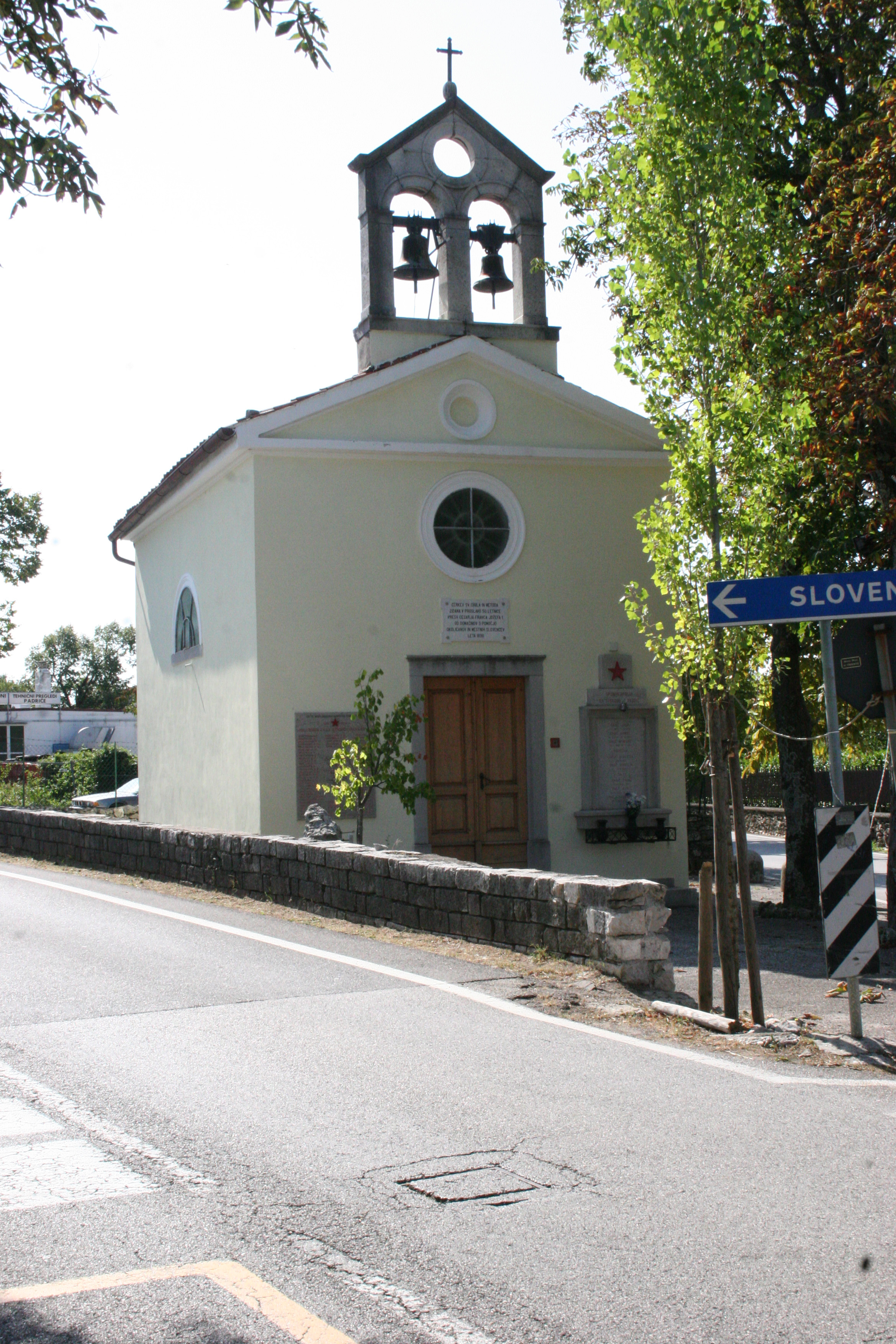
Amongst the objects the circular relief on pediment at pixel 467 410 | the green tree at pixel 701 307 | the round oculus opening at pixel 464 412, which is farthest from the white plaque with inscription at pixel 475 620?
the green tree at pixel 701 307

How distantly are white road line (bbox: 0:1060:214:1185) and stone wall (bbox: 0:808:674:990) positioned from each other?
385 cm

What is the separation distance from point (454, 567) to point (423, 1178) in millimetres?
11925

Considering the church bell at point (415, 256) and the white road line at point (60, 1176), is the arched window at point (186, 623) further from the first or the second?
the white road line at point (60, 1176)

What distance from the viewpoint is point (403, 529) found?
52.5ft

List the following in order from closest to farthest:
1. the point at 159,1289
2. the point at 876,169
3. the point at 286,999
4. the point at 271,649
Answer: the point at 159,1289
the point at 286,999
the point at 876,169
the point at 271,649

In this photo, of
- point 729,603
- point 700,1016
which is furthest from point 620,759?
point 700,1016

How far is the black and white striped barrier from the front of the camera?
7.54m

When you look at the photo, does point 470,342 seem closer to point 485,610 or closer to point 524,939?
point 485,610

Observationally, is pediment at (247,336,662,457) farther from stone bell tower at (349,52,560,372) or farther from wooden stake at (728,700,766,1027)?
wooden stake at (728,700,766,1027)

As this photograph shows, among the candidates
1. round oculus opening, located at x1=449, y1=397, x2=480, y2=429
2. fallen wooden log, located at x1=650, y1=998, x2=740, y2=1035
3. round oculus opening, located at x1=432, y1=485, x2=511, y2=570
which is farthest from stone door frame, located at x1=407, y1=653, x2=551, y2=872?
fallen wooden log, located at x1=650, y1=998, x2=740, y2=1035

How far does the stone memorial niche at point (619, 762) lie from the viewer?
16312mm

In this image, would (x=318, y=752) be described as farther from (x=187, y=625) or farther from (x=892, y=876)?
(x=892, y=876)

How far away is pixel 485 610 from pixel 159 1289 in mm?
12881

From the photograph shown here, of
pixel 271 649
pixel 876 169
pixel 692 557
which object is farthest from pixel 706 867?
pixel 271 649
